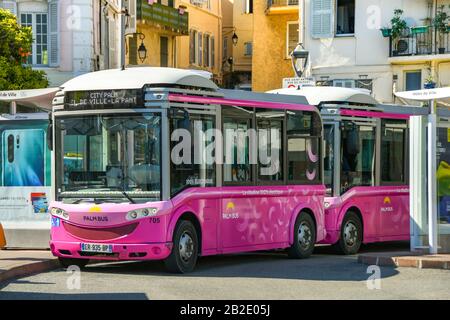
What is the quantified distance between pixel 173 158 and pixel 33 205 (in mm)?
4142

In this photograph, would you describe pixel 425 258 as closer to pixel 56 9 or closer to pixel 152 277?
pixel 152 277

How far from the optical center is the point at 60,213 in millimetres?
15195

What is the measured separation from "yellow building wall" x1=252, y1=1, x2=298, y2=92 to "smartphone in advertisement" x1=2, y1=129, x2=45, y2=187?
A: 25071 millimetres

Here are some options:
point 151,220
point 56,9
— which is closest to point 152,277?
point 151,220

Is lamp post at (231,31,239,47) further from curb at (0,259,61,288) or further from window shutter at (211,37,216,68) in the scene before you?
curb at (0,259,61,288)

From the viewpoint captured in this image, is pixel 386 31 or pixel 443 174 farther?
pixel 386 31

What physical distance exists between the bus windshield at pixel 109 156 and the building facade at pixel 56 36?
18857 mm

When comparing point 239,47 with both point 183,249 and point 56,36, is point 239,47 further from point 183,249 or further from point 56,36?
point 183,249

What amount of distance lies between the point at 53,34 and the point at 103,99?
19.6 m

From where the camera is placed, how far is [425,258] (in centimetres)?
1583

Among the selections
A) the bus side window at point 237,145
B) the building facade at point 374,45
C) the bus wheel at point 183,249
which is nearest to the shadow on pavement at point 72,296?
the bus wheel at point 183,249

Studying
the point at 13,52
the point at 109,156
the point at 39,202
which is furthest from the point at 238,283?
the point at 13,52

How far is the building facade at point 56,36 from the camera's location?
111 feet
